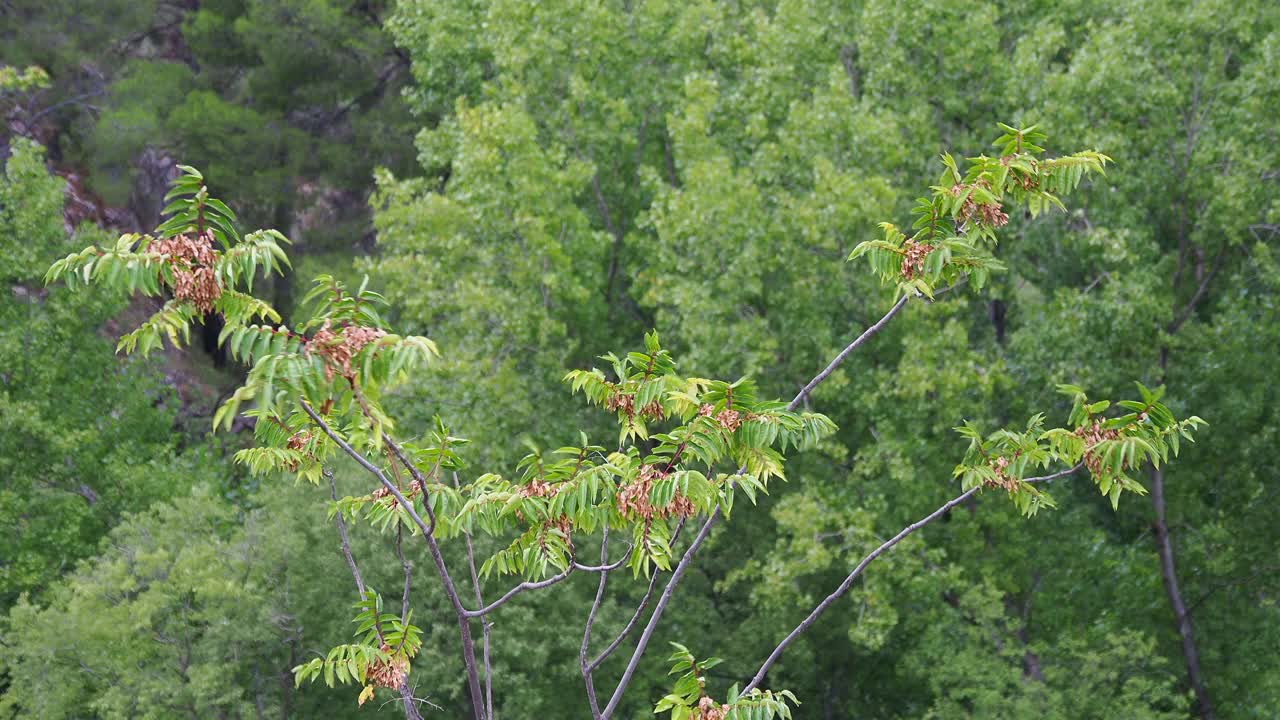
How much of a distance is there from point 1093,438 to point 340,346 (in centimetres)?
330

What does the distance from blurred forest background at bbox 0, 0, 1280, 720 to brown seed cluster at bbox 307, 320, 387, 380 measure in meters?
10.0

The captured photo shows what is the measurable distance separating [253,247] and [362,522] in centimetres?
1145

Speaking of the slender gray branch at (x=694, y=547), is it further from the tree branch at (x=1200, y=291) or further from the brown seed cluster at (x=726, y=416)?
the tree branch at (x=1200, y=291)

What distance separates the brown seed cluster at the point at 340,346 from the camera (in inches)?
157

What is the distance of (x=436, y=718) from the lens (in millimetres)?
15406

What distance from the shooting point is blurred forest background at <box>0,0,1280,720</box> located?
14.9 m

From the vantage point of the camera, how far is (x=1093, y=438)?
525 cm

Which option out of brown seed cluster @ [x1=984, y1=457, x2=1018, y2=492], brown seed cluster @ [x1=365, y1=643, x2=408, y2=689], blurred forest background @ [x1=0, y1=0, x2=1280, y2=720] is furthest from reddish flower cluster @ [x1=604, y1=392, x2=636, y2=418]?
blurred forest background @ [x1=0, y1=0, x2=1280, y2=720]

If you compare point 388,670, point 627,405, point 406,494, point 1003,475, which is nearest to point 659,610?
point 627,405

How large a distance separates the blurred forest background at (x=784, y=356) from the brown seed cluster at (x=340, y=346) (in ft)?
32.9

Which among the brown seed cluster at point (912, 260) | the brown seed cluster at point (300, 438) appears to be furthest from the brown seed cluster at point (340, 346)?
the brown seed cluster at point (912, 260)

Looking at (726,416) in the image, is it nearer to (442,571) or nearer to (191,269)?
(442,571)

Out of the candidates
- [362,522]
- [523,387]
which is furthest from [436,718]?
[523,387]

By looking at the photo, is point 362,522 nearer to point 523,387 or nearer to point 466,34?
point 523,387
